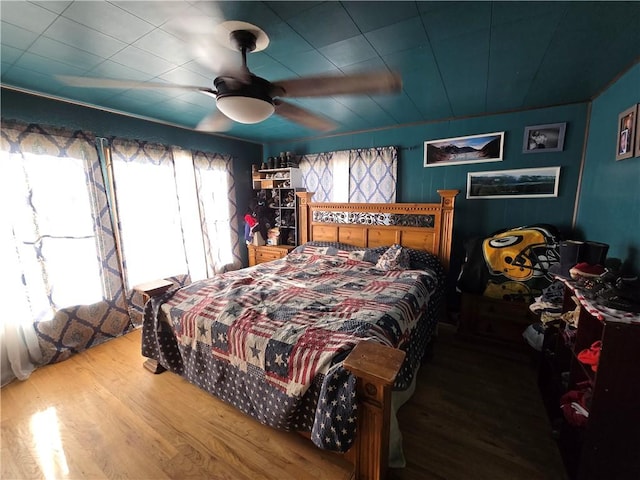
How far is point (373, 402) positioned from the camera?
123 cm

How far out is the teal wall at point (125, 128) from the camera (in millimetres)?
2369

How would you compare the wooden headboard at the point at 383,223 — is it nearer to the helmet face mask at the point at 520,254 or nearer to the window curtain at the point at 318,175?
the window curtain at the point at 318,175

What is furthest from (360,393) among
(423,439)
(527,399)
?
(527,399)

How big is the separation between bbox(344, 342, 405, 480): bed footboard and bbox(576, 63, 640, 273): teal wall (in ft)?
5.60

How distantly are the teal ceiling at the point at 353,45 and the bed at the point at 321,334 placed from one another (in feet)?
4.07

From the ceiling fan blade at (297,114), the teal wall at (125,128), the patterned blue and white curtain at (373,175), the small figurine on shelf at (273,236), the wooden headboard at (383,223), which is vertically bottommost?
the small figurine on shelf at (273,236)

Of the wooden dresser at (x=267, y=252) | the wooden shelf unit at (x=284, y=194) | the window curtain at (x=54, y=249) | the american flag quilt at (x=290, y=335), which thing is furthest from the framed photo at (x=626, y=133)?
the window curtain at (x=54, y=249)

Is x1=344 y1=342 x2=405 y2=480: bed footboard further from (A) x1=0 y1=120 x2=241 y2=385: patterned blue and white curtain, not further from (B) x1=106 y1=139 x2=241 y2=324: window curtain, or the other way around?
(B) x1=106 y1=139 x2=241 y2=324: window curtain

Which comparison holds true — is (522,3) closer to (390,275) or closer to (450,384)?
(390,275)

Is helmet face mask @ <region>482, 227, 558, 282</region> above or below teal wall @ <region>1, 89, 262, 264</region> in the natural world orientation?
below

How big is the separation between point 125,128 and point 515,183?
4.41 meters

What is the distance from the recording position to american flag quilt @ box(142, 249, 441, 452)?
4.62 ft

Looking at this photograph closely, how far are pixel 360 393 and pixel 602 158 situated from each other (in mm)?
2713

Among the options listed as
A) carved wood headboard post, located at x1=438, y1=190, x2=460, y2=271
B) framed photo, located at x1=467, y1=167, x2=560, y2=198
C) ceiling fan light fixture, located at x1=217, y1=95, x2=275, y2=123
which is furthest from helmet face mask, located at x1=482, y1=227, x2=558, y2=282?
ceiling fan light fixture, located at x1=217, y1=95, x2=275, y2=123
